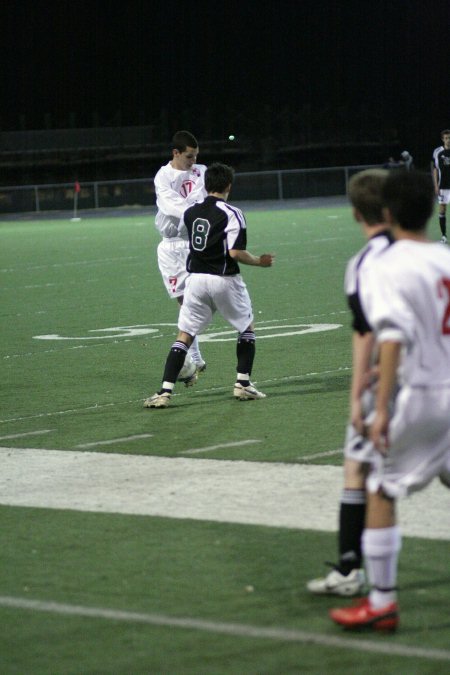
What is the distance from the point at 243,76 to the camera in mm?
64438

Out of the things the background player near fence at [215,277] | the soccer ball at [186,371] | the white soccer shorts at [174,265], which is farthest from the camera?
the white soccer shorts at [174,265]

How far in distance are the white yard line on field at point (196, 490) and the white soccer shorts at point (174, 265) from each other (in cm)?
391

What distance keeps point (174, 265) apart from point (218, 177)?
2166mm

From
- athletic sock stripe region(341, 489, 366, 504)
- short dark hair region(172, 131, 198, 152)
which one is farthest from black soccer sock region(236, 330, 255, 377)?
athletic sock stripe region(341, 489, 366, 504)

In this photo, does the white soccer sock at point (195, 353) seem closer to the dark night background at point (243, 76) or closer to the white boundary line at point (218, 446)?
the white boundary line at point (218, 446)

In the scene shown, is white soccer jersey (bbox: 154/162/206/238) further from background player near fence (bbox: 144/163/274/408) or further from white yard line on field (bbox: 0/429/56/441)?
white yard line on field (bbox: 0/429/56/441)

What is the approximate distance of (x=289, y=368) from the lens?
467 inches

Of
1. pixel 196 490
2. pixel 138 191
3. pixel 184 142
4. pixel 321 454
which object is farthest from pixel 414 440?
pixel 138 191

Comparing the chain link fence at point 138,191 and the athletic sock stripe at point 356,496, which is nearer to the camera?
the athletic sock stripe at point 356,496

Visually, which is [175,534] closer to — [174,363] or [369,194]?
[369,194]

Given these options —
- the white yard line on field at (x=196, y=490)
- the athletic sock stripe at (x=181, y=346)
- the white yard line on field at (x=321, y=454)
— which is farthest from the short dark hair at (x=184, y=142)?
the white yard line on field at (x=321, y=454)

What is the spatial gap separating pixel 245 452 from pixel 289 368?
3.66 metres

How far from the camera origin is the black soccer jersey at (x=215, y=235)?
33.2ft

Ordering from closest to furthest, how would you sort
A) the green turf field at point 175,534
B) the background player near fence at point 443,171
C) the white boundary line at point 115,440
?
the green turf field at point 175,534, the white boundary line at point 115,440, the background player near fence at point 443,171
